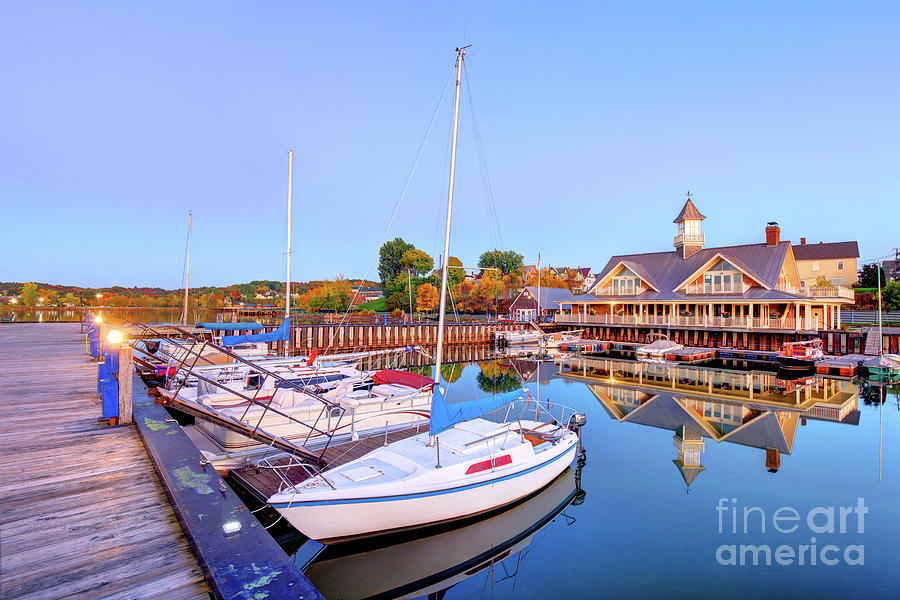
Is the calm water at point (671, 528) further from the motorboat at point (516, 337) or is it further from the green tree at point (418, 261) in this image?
the green tree at point (418, 261)

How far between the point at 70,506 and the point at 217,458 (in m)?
6.43

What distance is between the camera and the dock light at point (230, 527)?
4359mm

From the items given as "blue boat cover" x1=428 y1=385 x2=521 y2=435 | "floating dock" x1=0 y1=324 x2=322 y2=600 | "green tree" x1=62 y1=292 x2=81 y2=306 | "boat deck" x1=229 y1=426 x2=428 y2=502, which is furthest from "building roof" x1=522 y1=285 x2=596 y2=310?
"green tree" x1=62 y1=292 x2=81 y2=306

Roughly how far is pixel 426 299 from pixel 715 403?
203 feet

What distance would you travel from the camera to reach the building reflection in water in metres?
16.6

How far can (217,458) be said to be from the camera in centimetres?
1104

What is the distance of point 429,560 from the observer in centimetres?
841

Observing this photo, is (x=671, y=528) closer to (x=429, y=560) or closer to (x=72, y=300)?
A: (x=429, y=560)

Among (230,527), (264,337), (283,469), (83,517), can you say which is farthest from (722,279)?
(83,517)

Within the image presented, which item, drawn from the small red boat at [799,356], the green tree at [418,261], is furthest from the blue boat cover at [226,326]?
the green tree at [418,261]

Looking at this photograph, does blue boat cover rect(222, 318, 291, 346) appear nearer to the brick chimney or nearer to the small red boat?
the small red boat

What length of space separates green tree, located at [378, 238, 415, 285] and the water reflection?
10422 cm

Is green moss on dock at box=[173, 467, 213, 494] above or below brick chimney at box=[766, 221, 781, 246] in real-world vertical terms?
below

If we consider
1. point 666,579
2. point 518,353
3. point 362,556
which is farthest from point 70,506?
point 518,353
